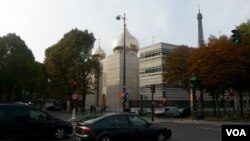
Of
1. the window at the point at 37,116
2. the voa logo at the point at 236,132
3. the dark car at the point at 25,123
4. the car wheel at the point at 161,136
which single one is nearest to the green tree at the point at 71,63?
the dark car at the point at 25,123

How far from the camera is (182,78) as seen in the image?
46906mm

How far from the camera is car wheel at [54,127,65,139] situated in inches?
691

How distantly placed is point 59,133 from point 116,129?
4.24 meters

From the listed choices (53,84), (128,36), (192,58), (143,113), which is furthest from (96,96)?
(192,58)

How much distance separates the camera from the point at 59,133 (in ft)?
58.0

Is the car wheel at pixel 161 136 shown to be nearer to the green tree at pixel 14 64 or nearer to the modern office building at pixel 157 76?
the green tree at pixel 14 64

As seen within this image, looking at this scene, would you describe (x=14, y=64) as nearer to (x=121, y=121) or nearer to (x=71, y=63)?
(x=71, y=63)

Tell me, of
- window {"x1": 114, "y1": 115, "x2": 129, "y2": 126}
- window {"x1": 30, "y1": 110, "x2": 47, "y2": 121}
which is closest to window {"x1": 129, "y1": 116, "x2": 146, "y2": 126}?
window {"x1": 114, "y1": 115, "x2": 129, "y2": 126}

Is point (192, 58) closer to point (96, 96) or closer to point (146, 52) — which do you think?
point (146, 52)

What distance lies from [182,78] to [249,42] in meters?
11.5

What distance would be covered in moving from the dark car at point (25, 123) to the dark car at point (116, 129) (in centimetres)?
283

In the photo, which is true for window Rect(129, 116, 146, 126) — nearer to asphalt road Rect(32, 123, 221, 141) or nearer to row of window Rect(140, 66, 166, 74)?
asphalt road Rect(32, 123, 221, 141)

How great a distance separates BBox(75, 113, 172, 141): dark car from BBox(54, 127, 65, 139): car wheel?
3.01 m

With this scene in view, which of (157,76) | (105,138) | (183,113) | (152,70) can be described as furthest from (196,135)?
(152,70)
